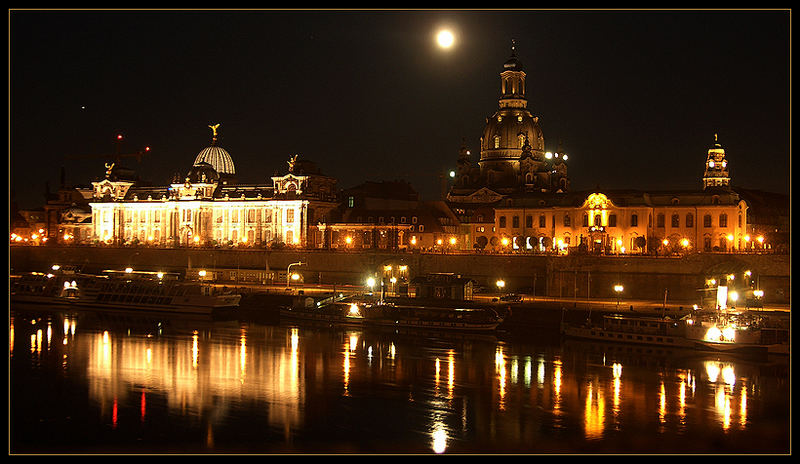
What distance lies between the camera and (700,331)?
39.0 m

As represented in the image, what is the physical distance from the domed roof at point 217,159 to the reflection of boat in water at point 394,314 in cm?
4620

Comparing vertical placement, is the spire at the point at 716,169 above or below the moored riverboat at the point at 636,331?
above

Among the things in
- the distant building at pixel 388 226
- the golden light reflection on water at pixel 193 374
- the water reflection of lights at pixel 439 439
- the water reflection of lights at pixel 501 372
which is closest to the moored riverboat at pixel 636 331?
the water reflection of lights at pixel 501 372

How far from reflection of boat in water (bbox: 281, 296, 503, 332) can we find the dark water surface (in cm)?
188

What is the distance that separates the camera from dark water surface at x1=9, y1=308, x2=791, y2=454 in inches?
993

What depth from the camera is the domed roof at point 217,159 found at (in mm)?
94750

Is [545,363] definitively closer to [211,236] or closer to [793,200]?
[793,200]

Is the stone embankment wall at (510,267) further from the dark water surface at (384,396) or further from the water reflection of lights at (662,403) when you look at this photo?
the water reflection of lights at (662,403)

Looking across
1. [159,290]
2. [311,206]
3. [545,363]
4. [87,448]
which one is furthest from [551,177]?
[87,448]

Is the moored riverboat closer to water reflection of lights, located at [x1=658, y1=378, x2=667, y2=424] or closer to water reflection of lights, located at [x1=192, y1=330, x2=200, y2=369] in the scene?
water reflection of lights, located at [x1=658, y1=378, x2=667, y2=424]

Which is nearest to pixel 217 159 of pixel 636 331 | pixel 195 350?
pixel 195 350

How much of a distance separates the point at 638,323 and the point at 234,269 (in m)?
36.8

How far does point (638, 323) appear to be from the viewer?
4134 cm

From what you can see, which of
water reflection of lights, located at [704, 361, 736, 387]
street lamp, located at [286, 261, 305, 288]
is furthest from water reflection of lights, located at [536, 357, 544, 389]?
street lamp, located at [286, 261, 305, 288]
